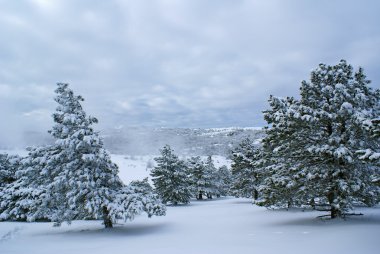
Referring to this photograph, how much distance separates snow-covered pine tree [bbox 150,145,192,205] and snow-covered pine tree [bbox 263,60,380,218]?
22.3 m

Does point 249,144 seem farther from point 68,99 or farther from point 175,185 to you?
point 68,99

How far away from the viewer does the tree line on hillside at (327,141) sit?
43.8 feet

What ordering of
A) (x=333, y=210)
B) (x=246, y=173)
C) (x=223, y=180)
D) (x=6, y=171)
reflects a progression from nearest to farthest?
(x=333, y=210) < (x=6, y=171) < (x=246, y=173) < (x=223, y=180)

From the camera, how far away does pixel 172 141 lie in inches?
7323

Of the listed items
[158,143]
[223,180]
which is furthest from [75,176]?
[158,143]

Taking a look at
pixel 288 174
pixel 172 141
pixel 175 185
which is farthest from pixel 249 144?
pixel 172 141

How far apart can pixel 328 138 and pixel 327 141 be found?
28 cm

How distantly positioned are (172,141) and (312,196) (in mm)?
172376

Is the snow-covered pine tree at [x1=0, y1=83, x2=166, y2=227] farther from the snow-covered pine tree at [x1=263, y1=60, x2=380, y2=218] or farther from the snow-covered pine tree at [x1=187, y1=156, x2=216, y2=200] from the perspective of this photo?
the snow-covered pine tree at [x1=187, y1=156, x2=216, y2=200]

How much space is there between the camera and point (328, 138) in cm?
1405

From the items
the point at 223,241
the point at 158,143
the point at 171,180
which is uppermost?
the point at 158,143

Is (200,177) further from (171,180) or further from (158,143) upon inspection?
(158,143)

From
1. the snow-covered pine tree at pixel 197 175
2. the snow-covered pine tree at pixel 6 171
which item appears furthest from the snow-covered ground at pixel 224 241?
the snow-covered pine tree at pixel 197 175

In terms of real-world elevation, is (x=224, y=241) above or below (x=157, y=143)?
below
